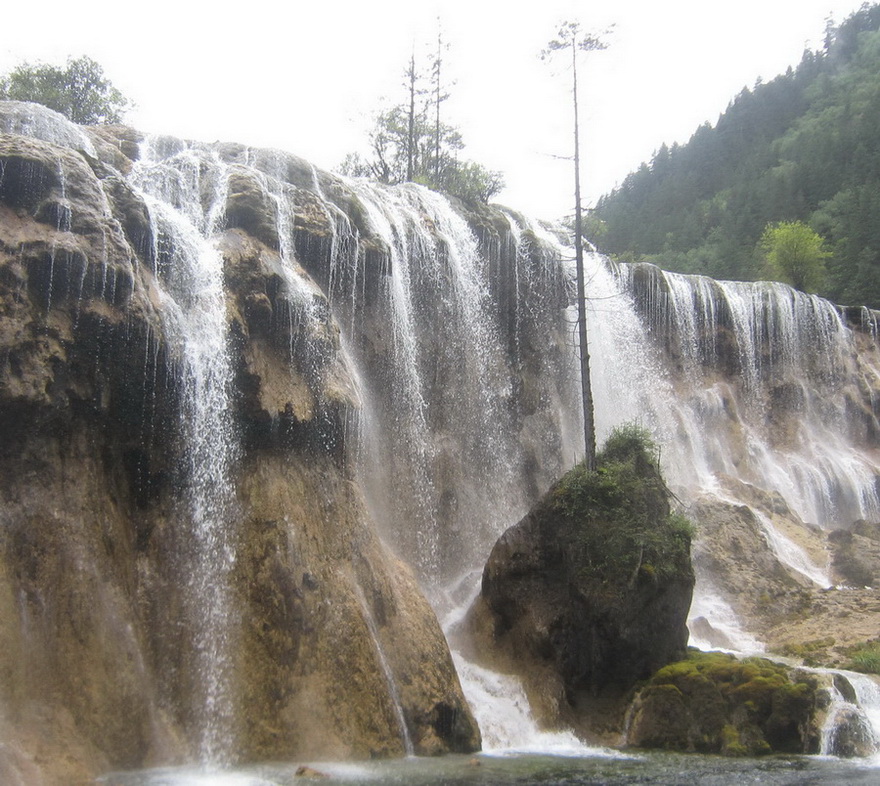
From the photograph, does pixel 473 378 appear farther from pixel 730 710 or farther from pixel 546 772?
pixel 546 772

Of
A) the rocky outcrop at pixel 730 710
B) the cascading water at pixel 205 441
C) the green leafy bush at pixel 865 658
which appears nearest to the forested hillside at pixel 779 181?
the green leafy bush at pixel 865 658

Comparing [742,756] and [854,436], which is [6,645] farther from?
[854,436]

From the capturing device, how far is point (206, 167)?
19438mm

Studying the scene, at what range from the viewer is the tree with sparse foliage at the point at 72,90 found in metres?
33.4

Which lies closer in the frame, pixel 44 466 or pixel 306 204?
pixel 44 466

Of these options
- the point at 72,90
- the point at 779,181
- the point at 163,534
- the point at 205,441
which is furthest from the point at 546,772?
the point at 779,181

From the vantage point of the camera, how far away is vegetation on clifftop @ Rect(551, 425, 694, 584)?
16797 mm

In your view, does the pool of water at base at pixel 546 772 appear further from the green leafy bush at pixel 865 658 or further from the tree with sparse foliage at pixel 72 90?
the tree with sparse foliage at pixel 72 90

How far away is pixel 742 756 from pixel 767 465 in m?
18.9

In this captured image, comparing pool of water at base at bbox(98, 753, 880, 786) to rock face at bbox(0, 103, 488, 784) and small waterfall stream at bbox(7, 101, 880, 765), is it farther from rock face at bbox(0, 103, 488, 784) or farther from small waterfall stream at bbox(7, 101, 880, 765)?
small waterfall stream at bbox(7, 101, 880, 765)

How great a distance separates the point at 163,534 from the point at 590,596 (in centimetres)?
809

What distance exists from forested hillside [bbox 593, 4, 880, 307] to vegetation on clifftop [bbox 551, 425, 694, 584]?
3420cm

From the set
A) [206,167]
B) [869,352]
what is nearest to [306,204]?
[206,167]

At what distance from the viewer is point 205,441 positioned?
14.4 meters
